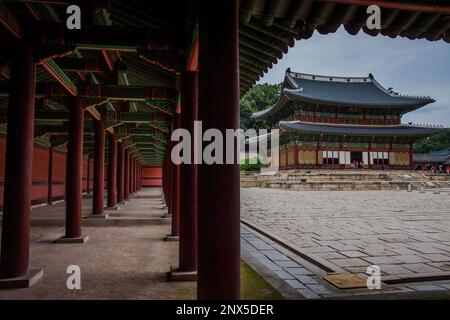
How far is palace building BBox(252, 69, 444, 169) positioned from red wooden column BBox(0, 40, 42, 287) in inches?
1299

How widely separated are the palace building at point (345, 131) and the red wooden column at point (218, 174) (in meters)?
34.2

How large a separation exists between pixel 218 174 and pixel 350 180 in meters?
35.1

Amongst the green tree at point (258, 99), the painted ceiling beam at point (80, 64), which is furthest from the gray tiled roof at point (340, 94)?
the painted ceiling beam at point (80, 64)

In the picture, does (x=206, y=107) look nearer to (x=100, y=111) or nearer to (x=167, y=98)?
(x=167, y=98)

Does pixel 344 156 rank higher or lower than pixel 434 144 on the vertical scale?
lower

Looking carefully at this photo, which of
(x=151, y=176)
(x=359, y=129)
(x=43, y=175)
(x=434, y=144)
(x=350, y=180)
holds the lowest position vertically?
(x=350, y=180)

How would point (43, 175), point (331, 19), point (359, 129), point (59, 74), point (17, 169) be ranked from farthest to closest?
point (359, 129)
point (43, 175)
point (59, 74)
point (17, 169)
point (331, 19)

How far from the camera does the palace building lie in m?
38.2

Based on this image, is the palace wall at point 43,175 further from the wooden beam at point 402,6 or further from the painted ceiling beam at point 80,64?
the wooden beam at point 402,6

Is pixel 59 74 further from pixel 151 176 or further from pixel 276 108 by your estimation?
pixel 151 176

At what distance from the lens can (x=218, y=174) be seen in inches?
112

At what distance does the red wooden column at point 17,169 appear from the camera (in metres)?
4.74

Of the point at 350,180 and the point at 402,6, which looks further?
the point at 350,180

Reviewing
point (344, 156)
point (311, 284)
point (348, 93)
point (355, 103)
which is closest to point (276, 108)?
point (355, 103)
